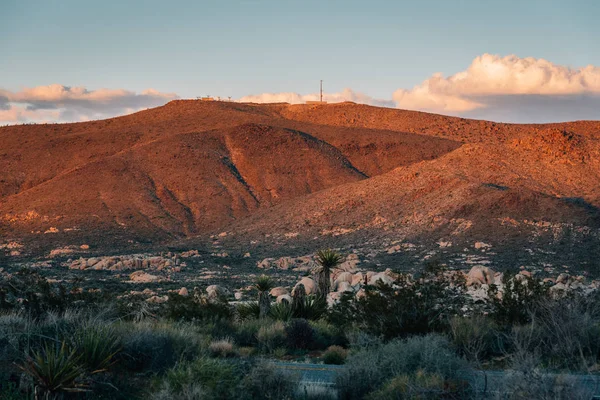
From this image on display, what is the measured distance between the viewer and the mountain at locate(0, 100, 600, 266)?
52.2 meters

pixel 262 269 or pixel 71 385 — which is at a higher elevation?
pixel 71 385

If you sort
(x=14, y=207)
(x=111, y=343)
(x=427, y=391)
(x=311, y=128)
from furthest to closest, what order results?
1. (x=311, y=128)
2. (x=14, y=207)
3. (x=111, y=343)
4. (x=427, y=391)

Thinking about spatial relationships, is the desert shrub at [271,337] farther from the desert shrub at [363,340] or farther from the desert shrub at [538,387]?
the desert shrub at [538,387]

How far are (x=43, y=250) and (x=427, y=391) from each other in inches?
2232

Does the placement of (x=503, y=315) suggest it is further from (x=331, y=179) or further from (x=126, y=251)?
(x=331, y=179)

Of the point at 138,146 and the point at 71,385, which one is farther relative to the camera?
the point at 138,146

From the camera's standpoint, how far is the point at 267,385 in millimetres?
10672

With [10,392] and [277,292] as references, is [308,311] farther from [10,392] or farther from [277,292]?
[10,392]

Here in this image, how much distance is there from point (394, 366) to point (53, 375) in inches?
207

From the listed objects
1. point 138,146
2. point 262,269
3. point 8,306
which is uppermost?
point 138,146

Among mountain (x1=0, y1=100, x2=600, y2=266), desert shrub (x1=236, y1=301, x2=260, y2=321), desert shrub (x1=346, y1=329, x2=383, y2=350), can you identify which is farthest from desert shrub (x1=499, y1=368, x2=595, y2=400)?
mountain (x1=0, y1=100, x2=600, y2=266)

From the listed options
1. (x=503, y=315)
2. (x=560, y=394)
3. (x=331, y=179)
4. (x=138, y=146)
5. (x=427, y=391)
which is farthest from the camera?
(x=138, y=146)

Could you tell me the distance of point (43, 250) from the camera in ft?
200

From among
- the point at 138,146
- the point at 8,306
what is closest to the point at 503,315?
the point at 8,306
